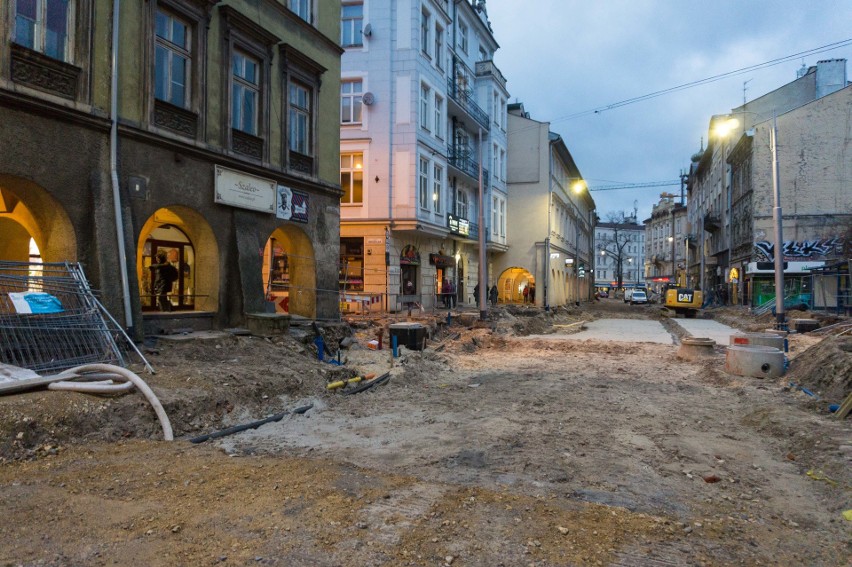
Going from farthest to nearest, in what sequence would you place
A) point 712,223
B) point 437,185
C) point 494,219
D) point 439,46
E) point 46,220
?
point 712,223, point 494,219, point 439,46, point 437,185, point 46,220

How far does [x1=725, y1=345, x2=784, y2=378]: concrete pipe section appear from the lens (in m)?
12.0

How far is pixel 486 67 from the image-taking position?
3631 cm

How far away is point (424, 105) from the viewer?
26266 mm

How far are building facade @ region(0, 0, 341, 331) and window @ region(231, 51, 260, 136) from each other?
0.04m

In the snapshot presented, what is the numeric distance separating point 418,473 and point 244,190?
9.59m

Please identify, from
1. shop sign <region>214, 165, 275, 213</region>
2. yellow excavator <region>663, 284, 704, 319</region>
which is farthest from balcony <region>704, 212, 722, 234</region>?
shop sign <region>214, 165, 275, 213</region>

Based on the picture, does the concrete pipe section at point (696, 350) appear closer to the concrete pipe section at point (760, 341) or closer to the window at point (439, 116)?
the concrete pipe section at point (760, 341)

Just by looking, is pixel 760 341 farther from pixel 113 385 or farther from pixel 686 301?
pixel 686 301

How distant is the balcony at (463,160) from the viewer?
30.2 m

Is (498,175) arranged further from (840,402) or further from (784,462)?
(784,462)

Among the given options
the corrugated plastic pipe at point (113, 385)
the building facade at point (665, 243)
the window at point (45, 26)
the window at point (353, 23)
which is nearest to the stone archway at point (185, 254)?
the window at point (45, 26)

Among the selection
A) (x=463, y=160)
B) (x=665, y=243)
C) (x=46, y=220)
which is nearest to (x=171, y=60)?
(x=46, y=220)

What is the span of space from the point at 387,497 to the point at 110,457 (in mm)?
3000

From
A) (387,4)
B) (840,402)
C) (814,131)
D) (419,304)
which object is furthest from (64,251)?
(814,131)
